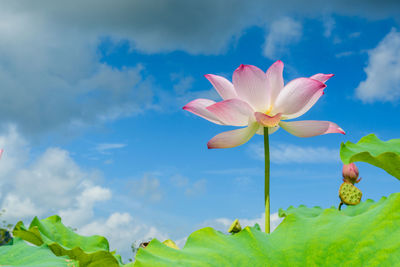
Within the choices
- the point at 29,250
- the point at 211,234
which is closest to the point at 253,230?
the point at 211,234

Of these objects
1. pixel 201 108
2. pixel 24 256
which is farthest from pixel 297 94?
pixel 24 256

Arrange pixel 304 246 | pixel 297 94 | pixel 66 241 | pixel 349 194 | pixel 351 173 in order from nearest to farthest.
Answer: pixel 304 246 → pixel 297 94 → pixel 66 241 → pixel 349 194 → pixel 351 173

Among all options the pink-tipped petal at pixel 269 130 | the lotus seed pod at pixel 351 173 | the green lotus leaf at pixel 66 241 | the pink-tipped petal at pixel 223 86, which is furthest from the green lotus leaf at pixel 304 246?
the lotus seed pod at pixel 351 173

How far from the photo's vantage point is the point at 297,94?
1.27 metres

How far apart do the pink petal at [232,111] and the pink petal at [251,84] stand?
3 cm

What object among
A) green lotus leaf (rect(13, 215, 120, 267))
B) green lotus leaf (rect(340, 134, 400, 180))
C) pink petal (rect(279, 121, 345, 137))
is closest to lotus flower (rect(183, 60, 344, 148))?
pink petal (rect(279, 121, 345, 137))

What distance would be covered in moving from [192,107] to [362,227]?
618 millimetres

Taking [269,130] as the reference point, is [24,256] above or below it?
below

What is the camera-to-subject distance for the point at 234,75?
4.25 feet

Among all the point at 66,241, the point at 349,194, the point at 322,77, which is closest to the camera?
the point at 322,77

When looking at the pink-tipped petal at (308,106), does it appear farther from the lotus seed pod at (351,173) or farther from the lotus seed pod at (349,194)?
the lotus seed pod at (351,173)

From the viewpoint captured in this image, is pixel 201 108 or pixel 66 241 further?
pixel 66 241

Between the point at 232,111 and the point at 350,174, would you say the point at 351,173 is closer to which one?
the point at 350,174

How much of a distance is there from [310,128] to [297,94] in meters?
0.13
